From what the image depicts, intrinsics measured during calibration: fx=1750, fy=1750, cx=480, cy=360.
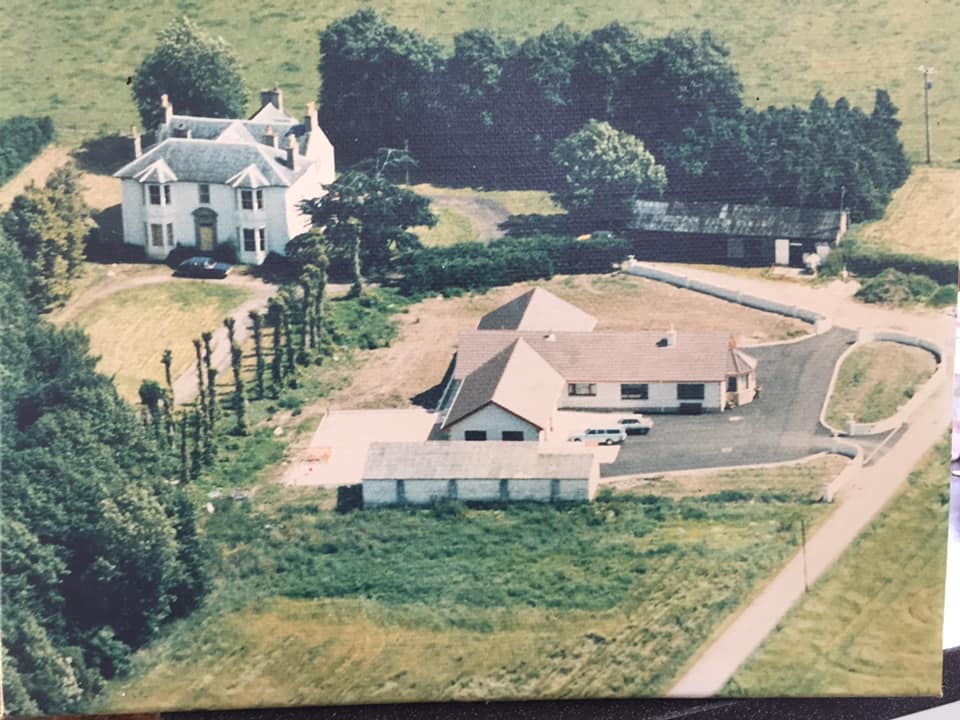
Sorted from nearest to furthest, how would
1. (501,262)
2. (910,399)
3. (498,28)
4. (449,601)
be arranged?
(449,601)
(498,28)
(910,399)
(501,262)

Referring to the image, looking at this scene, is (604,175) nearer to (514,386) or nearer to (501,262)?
(501,262)

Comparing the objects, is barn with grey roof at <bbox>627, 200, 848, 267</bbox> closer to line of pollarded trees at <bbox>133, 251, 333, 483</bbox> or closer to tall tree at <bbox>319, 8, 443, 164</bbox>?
tall tree at <bbox>319, 8, 443, 164</bbox>

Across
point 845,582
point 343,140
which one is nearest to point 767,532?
point 845,582

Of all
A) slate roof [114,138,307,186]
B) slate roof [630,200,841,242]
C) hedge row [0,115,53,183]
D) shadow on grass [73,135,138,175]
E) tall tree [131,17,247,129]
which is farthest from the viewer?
slate roof [630,200,841,242]

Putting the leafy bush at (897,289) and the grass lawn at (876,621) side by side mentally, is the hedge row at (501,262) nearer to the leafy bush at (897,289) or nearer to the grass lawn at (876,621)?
the leafy bush at (897,289)

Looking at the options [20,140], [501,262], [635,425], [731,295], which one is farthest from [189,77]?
[731,295]

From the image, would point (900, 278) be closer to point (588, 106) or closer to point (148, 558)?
point (588, 106)

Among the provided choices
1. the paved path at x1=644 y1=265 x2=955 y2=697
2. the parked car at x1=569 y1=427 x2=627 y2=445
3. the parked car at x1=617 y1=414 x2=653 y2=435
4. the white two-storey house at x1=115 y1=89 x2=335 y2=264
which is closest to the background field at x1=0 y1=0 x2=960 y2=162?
the white two-storey house at x1=115 y1=89 x2=335 y2=264

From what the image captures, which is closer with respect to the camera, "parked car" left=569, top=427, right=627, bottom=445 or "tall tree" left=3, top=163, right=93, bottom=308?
"tall tree" left=3, top=163, right=93, bottom=308
